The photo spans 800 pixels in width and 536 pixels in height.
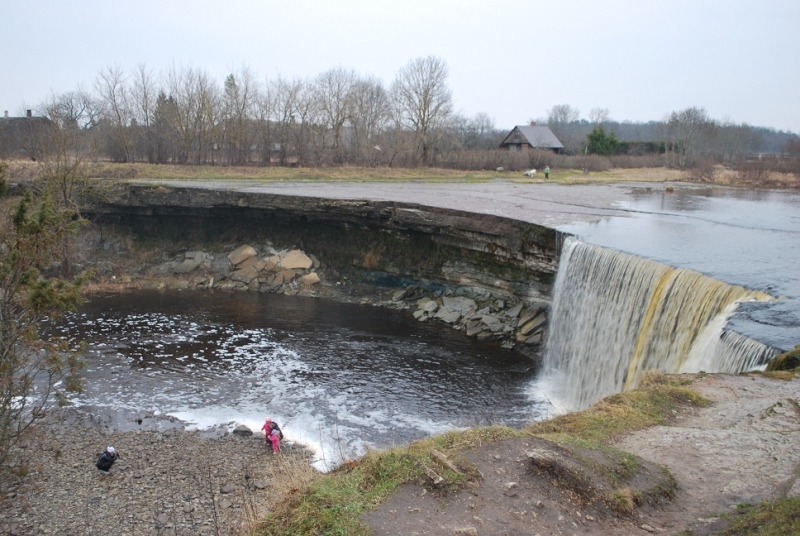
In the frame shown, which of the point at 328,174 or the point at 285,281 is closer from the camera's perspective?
the point at 285,281

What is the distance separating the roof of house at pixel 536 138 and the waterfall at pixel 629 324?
191ft

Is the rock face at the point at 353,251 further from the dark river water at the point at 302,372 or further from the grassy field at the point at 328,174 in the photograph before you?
the grassy field at the point at 328,174

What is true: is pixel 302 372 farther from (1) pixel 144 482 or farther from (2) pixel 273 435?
(1) pixel 144 482

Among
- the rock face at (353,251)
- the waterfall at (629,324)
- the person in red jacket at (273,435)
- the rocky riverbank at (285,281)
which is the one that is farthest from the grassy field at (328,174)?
the waterfall at (629,324)

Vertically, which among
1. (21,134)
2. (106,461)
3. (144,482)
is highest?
(21,134)

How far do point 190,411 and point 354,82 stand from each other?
48.2 m

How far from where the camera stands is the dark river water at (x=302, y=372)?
15.4 metres

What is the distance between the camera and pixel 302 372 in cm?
1883

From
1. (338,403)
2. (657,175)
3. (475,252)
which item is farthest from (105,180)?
(657,175)

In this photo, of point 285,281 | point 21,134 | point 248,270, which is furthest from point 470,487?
point 21,134

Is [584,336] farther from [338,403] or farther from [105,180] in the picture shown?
[105,180]

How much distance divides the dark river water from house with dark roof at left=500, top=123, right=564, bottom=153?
2132 inches

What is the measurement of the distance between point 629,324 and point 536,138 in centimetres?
6374

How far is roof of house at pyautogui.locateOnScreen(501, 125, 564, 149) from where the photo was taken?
246 ft
